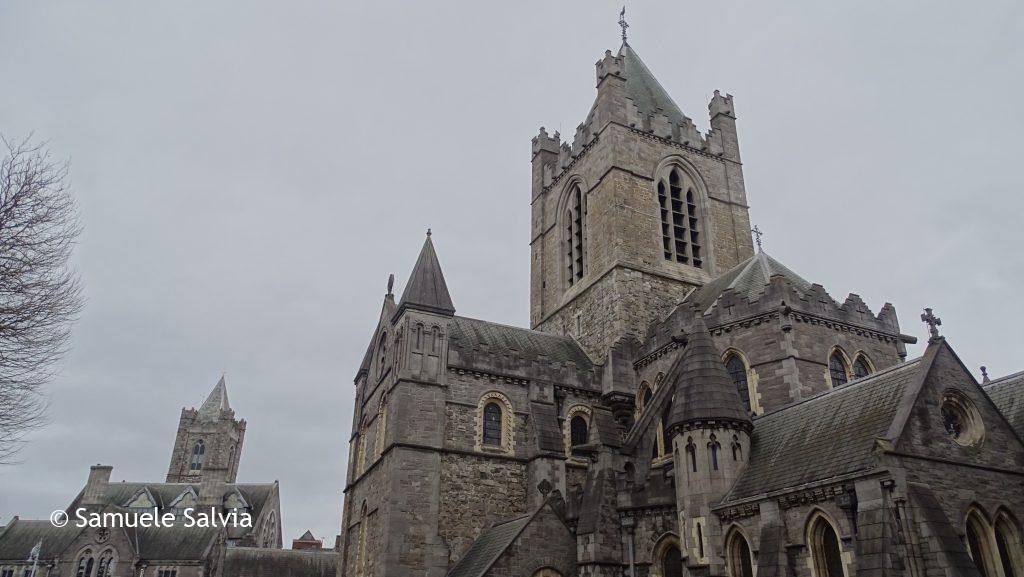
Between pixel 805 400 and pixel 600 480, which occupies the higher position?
pixel 805 400

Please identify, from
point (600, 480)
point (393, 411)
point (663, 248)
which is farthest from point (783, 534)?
point (663, 248)

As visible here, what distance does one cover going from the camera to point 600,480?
2023cm

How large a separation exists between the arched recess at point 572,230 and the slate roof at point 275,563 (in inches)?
1095

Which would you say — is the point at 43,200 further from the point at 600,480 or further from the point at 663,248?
the point at 663,248

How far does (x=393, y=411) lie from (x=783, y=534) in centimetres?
1254

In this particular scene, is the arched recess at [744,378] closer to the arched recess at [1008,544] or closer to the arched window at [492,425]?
the arched recess at [1008,544]

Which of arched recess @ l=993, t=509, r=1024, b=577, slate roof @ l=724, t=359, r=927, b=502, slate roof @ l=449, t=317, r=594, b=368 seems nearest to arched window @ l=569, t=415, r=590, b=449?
slate roof @ l=449, t=317, r=594, b=368

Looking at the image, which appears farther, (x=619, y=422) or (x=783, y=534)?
(x=619, y=422)

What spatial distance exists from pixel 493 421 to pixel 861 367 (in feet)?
39.3

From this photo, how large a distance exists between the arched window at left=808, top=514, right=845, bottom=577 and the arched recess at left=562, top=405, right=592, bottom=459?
1092 centimetres

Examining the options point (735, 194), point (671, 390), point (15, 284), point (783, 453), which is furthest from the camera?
point (735, 194)

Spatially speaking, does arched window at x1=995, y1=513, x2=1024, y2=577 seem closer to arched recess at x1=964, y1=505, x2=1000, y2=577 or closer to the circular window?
arched recess at x1=964, y1=505, x2=1000, y2=577

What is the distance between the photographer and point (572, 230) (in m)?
35.7

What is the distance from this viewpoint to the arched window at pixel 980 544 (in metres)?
14.2
